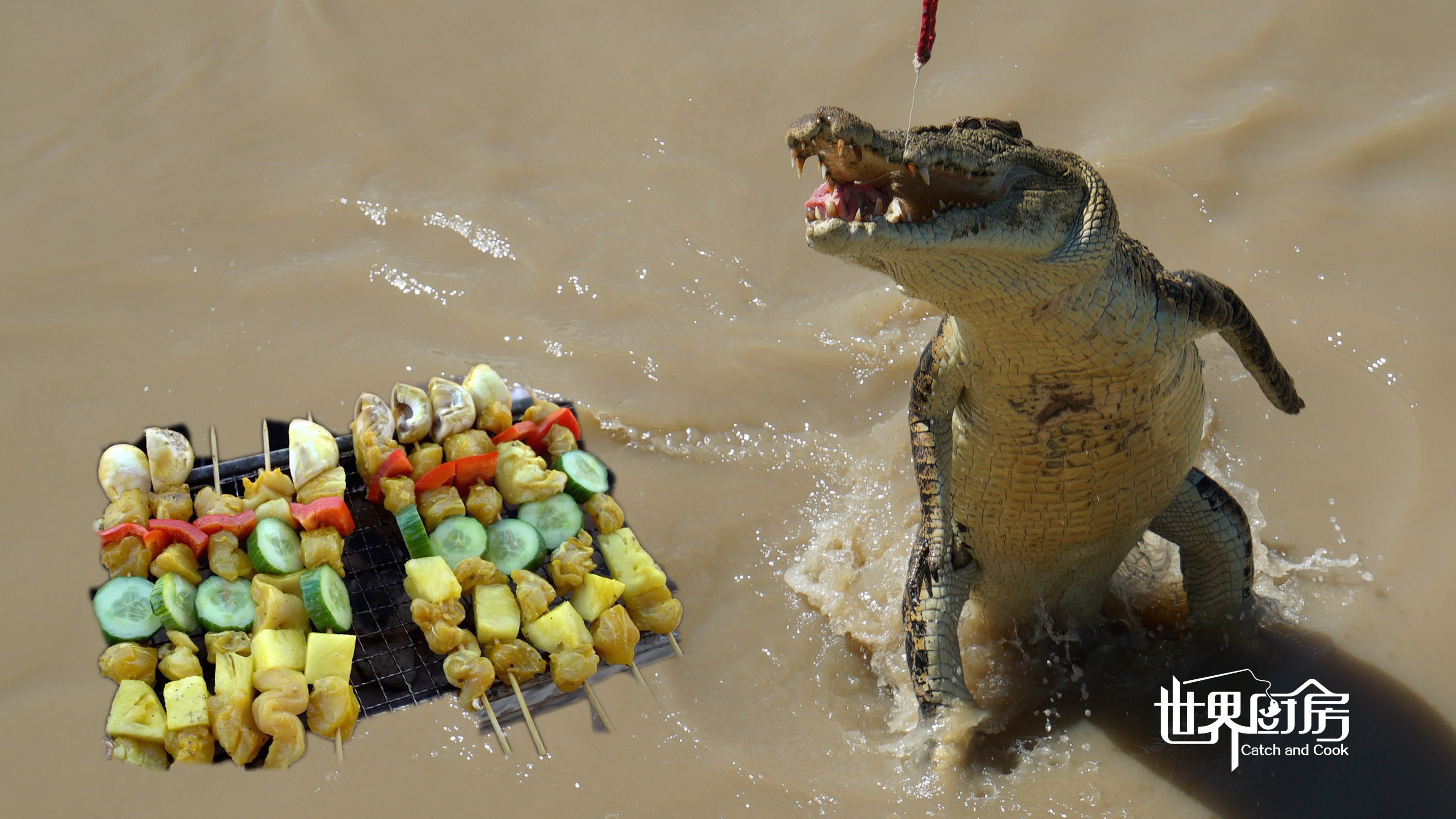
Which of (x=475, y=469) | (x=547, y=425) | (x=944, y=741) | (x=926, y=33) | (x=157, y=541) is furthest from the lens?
(x=547, y=425)

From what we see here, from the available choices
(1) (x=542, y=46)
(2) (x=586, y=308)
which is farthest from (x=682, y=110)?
(2) (x=586, y=308)

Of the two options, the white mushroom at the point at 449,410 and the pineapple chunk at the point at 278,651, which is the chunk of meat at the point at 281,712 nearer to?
the pineapple chunk at the point at 278,651

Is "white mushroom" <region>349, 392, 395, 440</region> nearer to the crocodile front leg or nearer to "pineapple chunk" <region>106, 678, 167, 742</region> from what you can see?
"pineapple chunk" <region>106, 678, 167, 742</region>

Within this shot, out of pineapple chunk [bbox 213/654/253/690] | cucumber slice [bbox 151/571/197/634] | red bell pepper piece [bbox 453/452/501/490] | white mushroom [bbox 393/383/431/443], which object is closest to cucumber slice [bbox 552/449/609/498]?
red bell pepper piece [bbox 453/452/501/490]

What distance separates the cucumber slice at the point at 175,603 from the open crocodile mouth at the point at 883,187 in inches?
101

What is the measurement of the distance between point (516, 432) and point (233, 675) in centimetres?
143

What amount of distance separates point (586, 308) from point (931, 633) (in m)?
2.91

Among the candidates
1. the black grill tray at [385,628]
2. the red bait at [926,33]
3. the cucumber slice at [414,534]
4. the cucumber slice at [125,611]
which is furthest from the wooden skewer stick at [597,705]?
the red bait at [926,33]

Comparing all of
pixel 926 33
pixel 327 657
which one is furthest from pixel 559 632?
pixel 926 33

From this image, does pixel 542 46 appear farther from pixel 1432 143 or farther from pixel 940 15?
pixel 1432 143

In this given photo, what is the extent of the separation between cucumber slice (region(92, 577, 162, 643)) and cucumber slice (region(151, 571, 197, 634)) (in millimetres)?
29

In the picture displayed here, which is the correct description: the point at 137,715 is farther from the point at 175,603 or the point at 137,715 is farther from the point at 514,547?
the point at 514,547

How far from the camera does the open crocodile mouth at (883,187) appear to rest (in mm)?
2922

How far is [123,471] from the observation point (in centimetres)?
422
